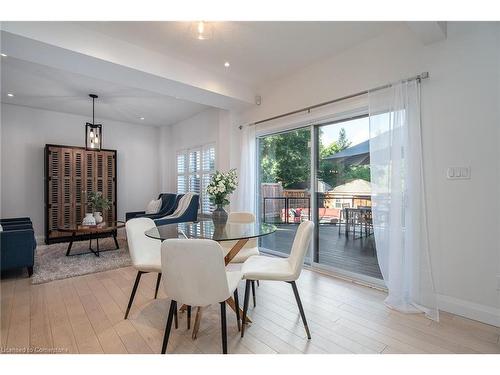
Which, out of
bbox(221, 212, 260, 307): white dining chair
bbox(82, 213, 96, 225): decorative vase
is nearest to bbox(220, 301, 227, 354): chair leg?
bbox(221, 212, 260, 307): white dining chair

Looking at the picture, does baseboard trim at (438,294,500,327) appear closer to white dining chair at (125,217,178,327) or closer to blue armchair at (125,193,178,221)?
white dining chair at (125,217,178,327)

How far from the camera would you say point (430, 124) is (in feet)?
7.80

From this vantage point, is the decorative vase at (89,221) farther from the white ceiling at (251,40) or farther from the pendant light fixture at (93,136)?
the white ceiling at (251,40)

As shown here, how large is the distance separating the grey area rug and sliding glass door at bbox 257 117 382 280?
2421mm

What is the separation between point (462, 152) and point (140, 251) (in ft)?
9.93

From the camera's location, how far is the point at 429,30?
2203mm

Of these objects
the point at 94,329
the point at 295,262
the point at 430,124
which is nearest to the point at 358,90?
the point at 430,124

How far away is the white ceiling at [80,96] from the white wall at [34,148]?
9.3 inches

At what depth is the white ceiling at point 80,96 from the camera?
358 cm

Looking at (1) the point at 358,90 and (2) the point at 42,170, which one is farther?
(2) the point at 42,170

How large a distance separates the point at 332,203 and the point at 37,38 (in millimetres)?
3599
